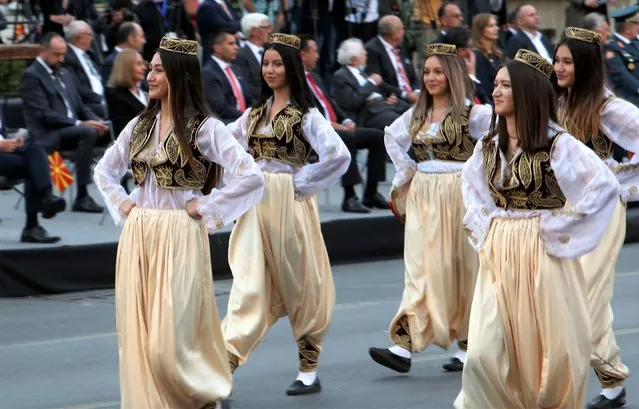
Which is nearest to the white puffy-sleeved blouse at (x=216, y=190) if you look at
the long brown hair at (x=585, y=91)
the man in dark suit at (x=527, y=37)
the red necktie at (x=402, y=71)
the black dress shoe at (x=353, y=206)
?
the long brown hair at (x=585, y=91)

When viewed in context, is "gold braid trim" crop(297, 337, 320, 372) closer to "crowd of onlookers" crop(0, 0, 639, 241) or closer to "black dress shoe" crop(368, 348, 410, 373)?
"black dress shoe" crop(368, 348, 410, 373)

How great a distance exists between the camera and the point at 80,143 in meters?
14.8

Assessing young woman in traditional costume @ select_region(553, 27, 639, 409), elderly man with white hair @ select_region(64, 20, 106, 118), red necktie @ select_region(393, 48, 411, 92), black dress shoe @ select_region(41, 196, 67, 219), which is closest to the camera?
young woman in traditional costume @ select_region(553, 27, 639, 409)

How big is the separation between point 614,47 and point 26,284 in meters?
7.66

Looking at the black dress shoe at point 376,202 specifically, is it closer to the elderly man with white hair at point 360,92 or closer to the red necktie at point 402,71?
the elderly man with white hair at point 360,92

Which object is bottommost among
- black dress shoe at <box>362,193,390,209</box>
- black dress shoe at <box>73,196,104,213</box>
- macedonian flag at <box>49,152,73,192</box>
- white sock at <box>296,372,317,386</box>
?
black dress shoe at <box>362,193,390,209</box>

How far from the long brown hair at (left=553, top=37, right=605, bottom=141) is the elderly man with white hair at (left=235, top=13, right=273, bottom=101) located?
7227 millimetres

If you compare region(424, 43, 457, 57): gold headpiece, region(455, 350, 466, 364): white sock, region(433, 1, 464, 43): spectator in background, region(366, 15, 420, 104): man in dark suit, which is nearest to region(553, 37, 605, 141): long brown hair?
region(424, 43, 457, 57): gold headpiece

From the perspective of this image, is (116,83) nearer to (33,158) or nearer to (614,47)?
(33,158)

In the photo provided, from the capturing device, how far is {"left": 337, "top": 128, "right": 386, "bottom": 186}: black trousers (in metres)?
15.4

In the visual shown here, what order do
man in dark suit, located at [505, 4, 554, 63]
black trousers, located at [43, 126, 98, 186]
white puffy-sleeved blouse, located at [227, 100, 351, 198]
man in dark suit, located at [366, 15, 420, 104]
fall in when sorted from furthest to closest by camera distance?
man in dark suit, located at [505, 4, 554, 63], man in dark suit, located at [366, 15, 420, 104], black trousers, located at [43, 126, 98, 186], white puffy-sleeved blouse, located at [227, 100, 351, 198]

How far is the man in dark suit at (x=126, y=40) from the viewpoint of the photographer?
614 inches

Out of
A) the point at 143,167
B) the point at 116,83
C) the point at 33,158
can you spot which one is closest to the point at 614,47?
the point at 116,83

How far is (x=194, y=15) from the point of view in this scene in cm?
1728
